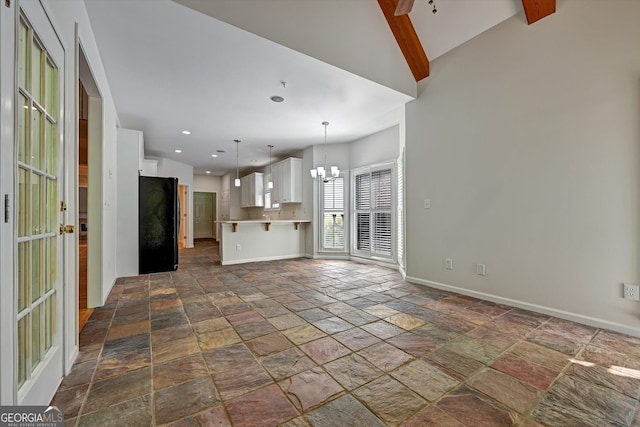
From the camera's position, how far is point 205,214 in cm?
1086

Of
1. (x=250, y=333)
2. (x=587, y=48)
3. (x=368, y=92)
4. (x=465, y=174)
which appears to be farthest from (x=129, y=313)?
(x=587, y=48)

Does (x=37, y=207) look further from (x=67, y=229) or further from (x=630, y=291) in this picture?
(x=630, y=291)

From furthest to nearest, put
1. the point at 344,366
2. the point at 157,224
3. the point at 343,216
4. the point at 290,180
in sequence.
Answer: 1. the point at 290,180
2. the point at 343,216
3. the point at 157,224
4. the point at 344,366

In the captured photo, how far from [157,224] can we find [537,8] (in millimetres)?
5898

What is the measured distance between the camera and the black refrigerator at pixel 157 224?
15.0 feet

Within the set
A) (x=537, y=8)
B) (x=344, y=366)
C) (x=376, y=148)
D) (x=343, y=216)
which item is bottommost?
(x=344, y=366)

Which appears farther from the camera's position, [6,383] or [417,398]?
[417,398]

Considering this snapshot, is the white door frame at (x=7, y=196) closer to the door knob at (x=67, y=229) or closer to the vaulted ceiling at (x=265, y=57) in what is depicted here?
the door knob at (x=67, y=229)

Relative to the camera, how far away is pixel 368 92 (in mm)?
3656

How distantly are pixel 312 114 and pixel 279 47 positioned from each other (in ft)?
5.50

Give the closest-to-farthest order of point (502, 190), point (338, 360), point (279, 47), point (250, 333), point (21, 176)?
point (21, 176) < point (338, 360) < point (250, 333) < point (279, 47) < point (502, 190)

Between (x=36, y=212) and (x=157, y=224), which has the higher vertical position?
(x=36, y=212)

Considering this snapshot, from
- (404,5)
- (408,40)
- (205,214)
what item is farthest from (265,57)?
(205,214)

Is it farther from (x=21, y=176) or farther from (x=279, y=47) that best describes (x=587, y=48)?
(x=21, y=176)
